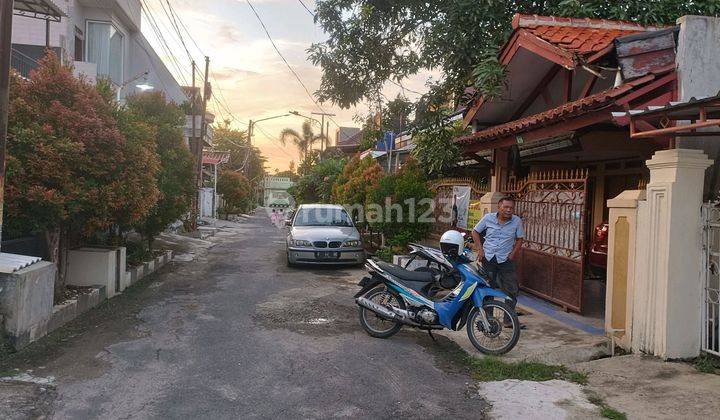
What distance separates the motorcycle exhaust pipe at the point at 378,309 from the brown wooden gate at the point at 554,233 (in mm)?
2622

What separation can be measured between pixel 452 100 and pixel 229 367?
7445 millimetres

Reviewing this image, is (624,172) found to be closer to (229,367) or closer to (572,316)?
(572,316)

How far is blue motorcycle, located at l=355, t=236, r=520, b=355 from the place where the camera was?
5.73 metres

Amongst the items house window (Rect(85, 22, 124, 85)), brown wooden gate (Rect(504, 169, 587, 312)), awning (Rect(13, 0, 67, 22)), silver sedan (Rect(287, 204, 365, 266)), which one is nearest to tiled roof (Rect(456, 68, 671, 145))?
brown wooden gate (Rect(504, 169, 587, 312))

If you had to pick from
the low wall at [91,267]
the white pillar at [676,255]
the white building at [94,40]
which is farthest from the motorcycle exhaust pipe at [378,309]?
the white building at [94,40]

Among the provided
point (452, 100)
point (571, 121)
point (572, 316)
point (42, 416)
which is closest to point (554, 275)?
point (572, 316)

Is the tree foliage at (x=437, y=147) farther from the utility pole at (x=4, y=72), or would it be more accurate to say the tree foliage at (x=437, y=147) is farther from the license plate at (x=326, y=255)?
the utility pole at (x=4, y=72)

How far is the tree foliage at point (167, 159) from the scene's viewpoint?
1146 cm

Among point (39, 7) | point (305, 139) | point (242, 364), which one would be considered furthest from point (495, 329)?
point (305, 139)

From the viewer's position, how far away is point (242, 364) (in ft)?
17.3

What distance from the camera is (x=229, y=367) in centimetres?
516

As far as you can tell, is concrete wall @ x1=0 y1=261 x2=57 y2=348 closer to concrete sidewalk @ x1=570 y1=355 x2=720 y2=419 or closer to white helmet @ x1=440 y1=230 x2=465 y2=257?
white helmet @ x1=440 y1=230 x2=465 y2=257

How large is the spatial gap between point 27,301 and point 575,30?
7.67 m

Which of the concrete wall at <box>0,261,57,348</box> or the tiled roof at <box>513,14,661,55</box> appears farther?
the tiled roof at <box>513,14,661,55</box>
